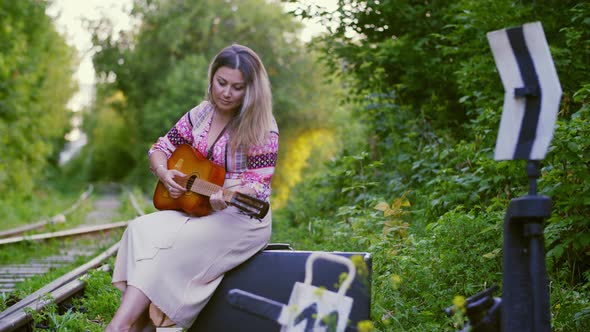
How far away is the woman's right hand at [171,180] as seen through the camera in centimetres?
377

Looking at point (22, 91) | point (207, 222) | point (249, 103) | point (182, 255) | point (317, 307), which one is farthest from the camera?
point (22, 91)

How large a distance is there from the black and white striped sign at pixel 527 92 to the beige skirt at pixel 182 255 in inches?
58.2

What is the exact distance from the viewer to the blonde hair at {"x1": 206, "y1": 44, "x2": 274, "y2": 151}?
373cm

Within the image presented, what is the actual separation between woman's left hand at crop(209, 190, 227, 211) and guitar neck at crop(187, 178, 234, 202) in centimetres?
2

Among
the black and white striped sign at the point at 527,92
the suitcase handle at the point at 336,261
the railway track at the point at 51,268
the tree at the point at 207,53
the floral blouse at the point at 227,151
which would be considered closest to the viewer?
the black and white striped sign at the point at 527,92

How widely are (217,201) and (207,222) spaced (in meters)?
0.13

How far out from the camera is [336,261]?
3344mm

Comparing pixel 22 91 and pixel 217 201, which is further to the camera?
pixel 22 91

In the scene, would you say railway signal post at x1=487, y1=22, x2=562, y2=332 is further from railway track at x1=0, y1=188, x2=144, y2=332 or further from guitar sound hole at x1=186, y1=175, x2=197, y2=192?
railway track at x1=0, y1=188, x2=144, y2=332

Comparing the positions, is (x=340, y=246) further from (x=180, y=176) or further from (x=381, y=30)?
(x=381, y=30)

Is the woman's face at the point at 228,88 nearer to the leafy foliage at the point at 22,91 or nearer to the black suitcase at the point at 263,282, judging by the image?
the black suitcase at the point at 263,282

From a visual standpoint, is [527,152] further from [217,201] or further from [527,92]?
[217,201]

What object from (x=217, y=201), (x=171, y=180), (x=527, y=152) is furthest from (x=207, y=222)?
(x=527, y=152)

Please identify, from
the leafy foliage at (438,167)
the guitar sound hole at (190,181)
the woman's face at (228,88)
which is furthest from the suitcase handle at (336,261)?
the woman's face at (228,88)
